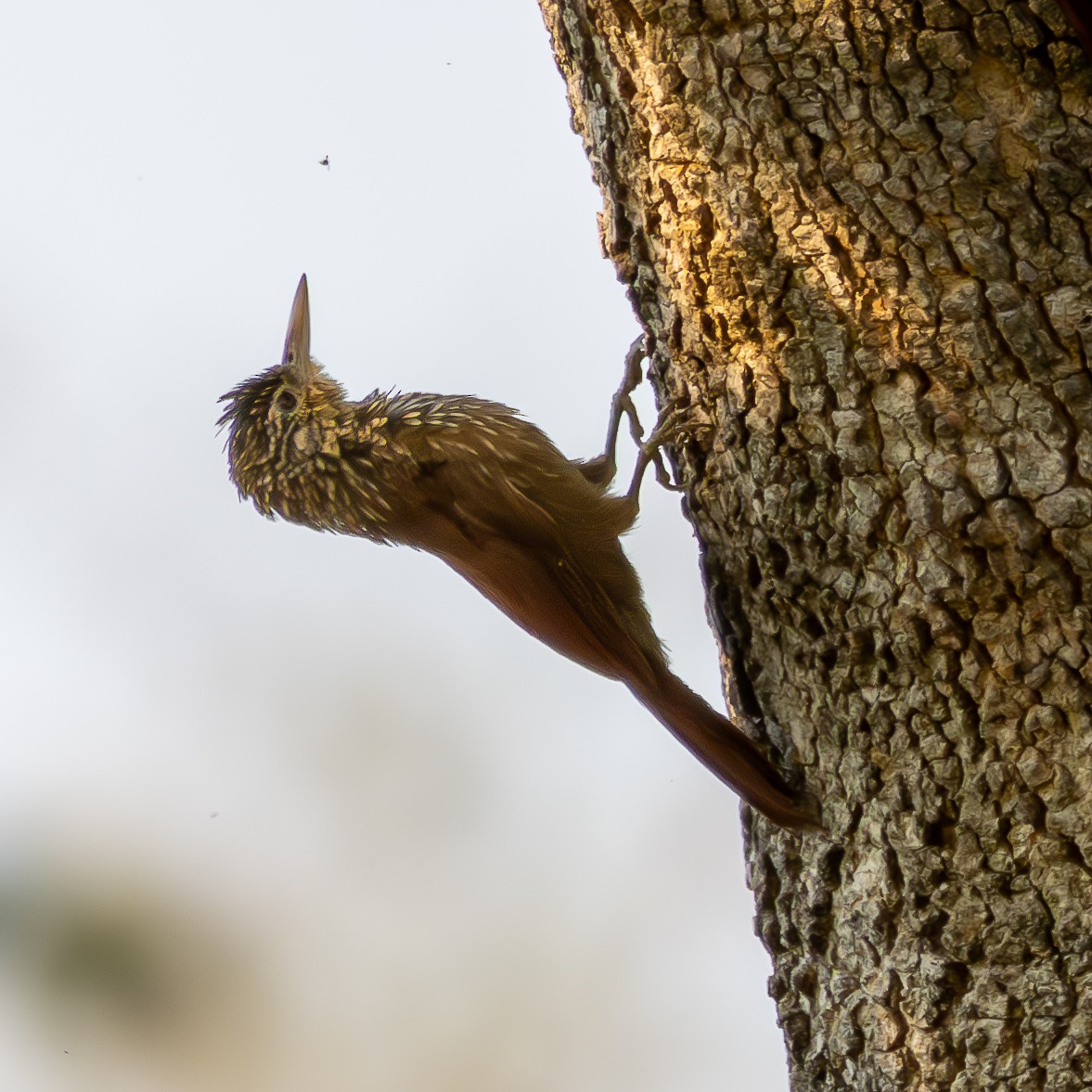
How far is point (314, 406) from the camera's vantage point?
3.09m

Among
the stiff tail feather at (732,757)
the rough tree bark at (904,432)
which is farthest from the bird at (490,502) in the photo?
the rough tree bark at (904,432)

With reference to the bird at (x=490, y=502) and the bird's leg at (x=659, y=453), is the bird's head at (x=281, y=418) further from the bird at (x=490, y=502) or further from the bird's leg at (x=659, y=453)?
the bird's leg at (x=659, y=453)

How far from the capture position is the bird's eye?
3125 millimetres

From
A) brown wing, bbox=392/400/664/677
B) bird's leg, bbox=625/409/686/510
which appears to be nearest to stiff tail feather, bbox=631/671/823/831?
brown wing, bbox=392/400/664/677

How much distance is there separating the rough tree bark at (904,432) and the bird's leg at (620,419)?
1.65 feet

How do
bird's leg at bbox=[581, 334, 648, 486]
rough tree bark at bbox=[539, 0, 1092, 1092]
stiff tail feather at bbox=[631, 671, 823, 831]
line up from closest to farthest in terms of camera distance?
rough tree bark at bbox=[539, 0, 1092, 1092]
stiff tail feather at bbox=[631, 671, 823, 831]
bird's leg at bbox=[581, 334, 648, 486]

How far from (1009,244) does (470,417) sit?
4.63ft

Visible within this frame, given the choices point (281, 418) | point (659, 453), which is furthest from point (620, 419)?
point (281, 418)

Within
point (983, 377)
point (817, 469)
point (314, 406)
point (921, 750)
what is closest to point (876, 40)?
point (983, 377)

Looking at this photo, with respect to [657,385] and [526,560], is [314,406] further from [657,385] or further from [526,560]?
[657,385]

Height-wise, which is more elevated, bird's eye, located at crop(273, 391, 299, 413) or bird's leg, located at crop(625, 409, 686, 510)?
bird's eye, located at crop(273, 391, 299, 413)

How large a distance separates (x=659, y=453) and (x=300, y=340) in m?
1.20

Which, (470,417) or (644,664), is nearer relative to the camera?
(644,664)

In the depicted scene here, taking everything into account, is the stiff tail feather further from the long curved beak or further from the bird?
the long curved beak
